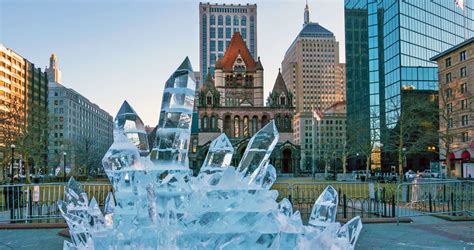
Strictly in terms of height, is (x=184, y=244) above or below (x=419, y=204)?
above

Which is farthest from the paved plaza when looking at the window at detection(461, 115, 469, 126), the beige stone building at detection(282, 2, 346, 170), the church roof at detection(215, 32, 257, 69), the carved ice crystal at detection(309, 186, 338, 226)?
the beige stone building at detection(282, 2, 346, 170)

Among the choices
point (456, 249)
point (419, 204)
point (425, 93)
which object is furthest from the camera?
point (425, 93)

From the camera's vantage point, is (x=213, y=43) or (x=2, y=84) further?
(x=213, y=43)

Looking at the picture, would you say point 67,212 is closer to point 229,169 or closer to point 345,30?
point 229,169

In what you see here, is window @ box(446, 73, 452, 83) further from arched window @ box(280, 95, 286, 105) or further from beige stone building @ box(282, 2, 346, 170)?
beige stone building @ box(282, 2, 346, 170)

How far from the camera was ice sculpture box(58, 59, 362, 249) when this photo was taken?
17.9ft

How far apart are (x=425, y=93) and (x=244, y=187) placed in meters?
71.9

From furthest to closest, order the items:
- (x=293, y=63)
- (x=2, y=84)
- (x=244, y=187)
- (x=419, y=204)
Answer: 1. (x=293, y=63)
2. (x=2, y=84)
3. (x=419, y=204)
4. (x=244, y=187)

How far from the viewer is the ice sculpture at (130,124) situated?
591 centimetres

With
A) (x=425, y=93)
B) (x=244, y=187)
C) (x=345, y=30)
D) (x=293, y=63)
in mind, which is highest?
(x=293, y=63)

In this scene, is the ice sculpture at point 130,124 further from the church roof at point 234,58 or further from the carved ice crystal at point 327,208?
the church roof at point 234,58

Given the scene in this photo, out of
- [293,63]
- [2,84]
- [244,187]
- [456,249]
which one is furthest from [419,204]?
[293,63]

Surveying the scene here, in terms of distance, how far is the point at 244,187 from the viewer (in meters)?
5.93

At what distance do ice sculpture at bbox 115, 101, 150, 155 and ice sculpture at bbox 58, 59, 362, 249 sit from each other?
10cm
